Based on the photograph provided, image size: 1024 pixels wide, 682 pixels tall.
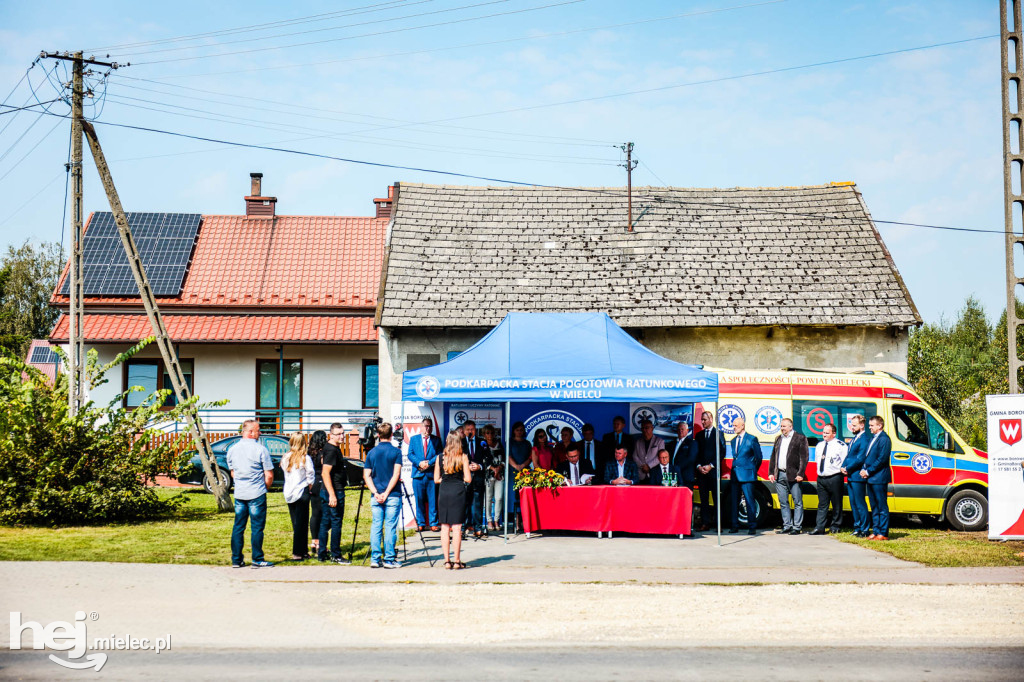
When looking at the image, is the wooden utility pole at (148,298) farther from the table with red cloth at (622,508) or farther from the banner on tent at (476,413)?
the table with red cloth at (622,508)

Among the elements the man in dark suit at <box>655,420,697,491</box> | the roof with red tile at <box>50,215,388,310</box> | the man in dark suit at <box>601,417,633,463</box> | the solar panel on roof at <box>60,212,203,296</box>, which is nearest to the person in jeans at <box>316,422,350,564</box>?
the man in dark suit at <box>601,417,633,463</box>

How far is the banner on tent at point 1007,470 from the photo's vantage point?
14.1 m

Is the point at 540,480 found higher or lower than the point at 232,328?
lower

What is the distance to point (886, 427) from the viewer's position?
659 inches

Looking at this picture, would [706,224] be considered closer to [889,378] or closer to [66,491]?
[889,378]

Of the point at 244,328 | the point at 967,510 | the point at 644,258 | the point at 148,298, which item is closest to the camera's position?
the point at 967,510

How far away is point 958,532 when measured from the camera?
53.6ft

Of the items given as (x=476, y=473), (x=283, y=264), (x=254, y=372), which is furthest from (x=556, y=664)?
(x=283, y=264)

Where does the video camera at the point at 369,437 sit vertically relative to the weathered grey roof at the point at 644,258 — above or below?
below

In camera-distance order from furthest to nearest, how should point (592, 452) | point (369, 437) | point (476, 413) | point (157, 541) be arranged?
point (369, 437)
point (476, 413)
point (592, 452)
point (157, 541)

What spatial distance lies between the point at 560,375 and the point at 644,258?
9462 millimetres

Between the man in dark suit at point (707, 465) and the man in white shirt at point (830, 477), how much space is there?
1.61m

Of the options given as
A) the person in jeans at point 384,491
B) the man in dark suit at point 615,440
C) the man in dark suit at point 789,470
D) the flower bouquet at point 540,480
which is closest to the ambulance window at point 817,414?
the man in dark suit at point 789,470

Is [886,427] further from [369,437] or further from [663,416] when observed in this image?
[369,437]
